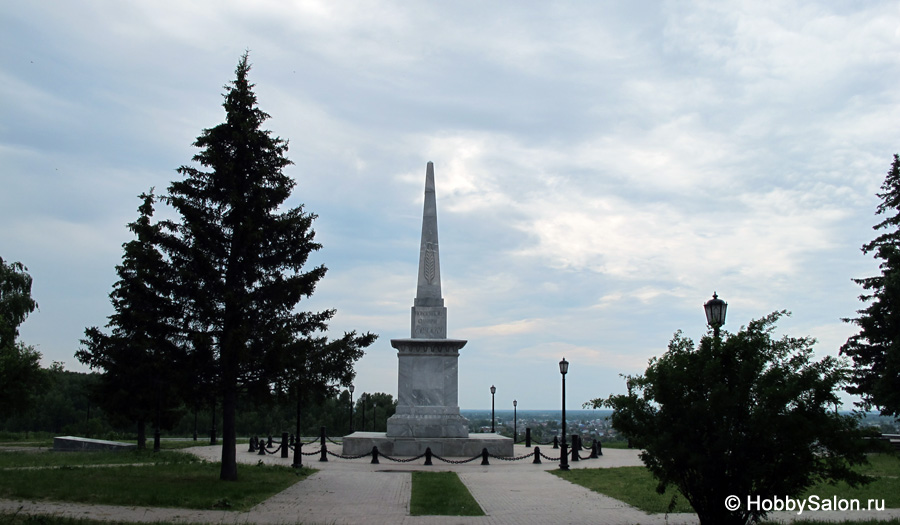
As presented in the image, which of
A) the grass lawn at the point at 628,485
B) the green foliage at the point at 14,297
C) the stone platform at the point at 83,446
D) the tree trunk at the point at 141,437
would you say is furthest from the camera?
the green foliage at the point at 14,297

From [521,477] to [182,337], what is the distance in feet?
33.3

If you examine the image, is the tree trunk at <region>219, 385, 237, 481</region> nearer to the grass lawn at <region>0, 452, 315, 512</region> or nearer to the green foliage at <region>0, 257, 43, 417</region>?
the grass lawn at <region>0, 452, 315, 512</region>

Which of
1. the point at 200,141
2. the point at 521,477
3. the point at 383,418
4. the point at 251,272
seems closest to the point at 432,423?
the point at 521,477

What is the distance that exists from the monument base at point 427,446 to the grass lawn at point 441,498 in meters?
6.32

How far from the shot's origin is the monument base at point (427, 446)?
26094mm

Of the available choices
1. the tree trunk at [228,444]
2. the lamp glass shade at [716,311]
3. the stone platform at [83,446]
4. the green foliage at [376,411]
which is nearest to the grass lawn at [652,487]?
the lamp glass shade at [716,311]

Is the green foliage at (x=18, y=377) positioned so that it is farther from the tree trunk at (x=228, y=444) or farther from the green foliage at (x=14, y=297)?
the tree trunk at (x=228, y=444)

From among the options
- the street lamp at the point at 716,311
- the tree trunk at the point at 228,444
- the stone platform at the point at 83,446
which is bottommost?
the stone platform at the point at 83,446

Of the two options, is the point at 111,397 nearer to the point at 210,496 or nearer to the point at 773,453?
the point at 210,496

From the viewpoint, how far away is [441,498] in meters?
14.7

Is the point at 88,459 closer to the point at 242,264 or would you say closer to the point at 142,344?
the point at 142,344

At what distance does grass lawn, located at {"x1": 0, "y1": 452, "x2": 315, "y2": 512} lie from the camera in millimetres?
13023

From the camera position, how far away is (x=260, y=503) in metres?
13.6

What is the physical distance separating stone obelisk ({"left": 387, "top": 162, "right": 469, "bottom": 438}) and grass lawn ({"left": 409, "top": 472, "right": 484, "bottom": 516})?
7297mm
